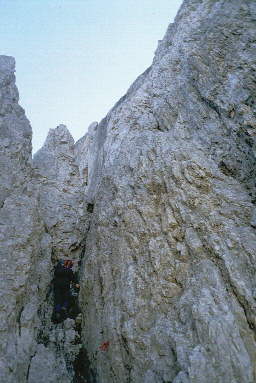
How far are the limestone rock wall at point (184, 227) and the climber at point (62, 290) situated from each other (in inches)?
33.5

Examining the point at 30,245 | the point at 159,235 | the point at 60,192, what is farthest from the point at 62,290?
the point at 60,192

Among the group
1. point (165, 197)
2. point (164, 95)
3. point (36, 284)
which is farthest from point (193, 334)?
point (164, 95)

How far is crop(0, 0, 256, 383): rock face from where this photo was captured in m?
11.0

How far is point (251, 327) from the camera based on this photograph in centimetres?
1007

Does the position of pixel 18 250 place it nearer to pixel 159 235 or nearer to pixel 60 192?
pixel 159 235

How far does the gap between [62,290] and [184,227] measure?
686 centimetres

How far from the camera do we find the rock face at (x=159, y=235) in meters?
11.0

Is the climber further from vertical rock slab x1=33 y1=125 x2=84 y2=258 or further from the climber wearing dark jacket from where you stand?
vertical rock slab x1=33 y1=125 x2=84 y2=258

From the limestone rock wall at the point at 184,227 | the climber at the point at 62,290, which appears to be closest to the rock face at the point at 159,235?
the limestone rock wall at the point at 184,227

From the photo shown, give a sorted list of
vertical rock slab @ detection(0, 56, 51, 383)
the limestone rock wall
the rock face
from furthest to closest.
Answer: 1. vertical rock slab @ detection(0, 56, 51, 383)
2. the rock face
3. the limestone rock wall

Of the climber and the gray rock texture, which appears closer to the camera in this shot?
the gray rock texture

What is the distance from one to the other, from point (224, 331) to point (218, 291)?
1352mm

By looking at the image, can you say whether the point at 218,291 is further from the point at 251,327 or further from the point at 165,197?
the point at 165,197

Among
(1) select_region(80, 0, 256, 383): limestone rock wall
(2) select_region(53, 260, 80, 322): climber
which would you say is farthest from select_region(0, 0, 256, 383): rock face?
(2) select_region(53, 260, 80, 322): climber
